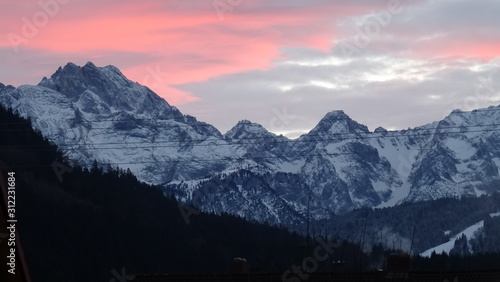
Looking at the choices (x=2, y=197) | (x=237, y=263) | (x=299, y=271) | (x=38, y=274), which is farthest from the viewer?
(x=38, y=274)

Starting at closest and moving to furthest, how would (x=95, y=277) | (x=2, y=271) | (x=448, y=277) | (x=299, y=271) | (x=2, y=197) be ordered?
(x=2, y=197), (x=2, y=271), (x=299, y=271), (x=448, y=277), (x=95, y=277)

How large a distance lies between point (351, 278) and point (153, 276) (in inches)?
353

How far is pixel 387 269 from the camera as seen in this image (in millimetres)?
47656

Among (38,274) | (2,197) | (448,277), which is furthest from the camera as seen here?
(38,274)

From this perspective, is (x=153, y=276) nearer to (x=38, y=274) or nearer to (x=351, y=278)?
(x=351, y=278)

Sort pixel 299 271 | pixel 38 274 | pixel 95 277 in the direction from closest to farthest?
pixel 299 271, pixel 38 274, pixel 95 277

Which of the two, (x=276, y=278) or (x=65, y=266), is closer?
(x=276, y=278)

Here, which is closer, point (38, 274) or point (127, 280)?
point (127, 280)

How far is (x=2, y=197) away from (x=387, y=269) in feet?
114

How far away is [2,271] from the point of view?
15.3 m

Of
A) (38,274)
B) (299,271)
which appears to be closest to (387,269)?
(299,271)

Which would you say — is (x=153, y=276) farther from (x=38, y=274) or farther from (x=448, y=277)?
(x=38, y=274)

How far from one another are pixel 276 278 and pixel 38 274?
438 feet

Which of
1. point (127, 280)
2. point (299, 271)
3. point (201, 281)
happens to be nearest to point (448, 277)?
point (299, 271)
